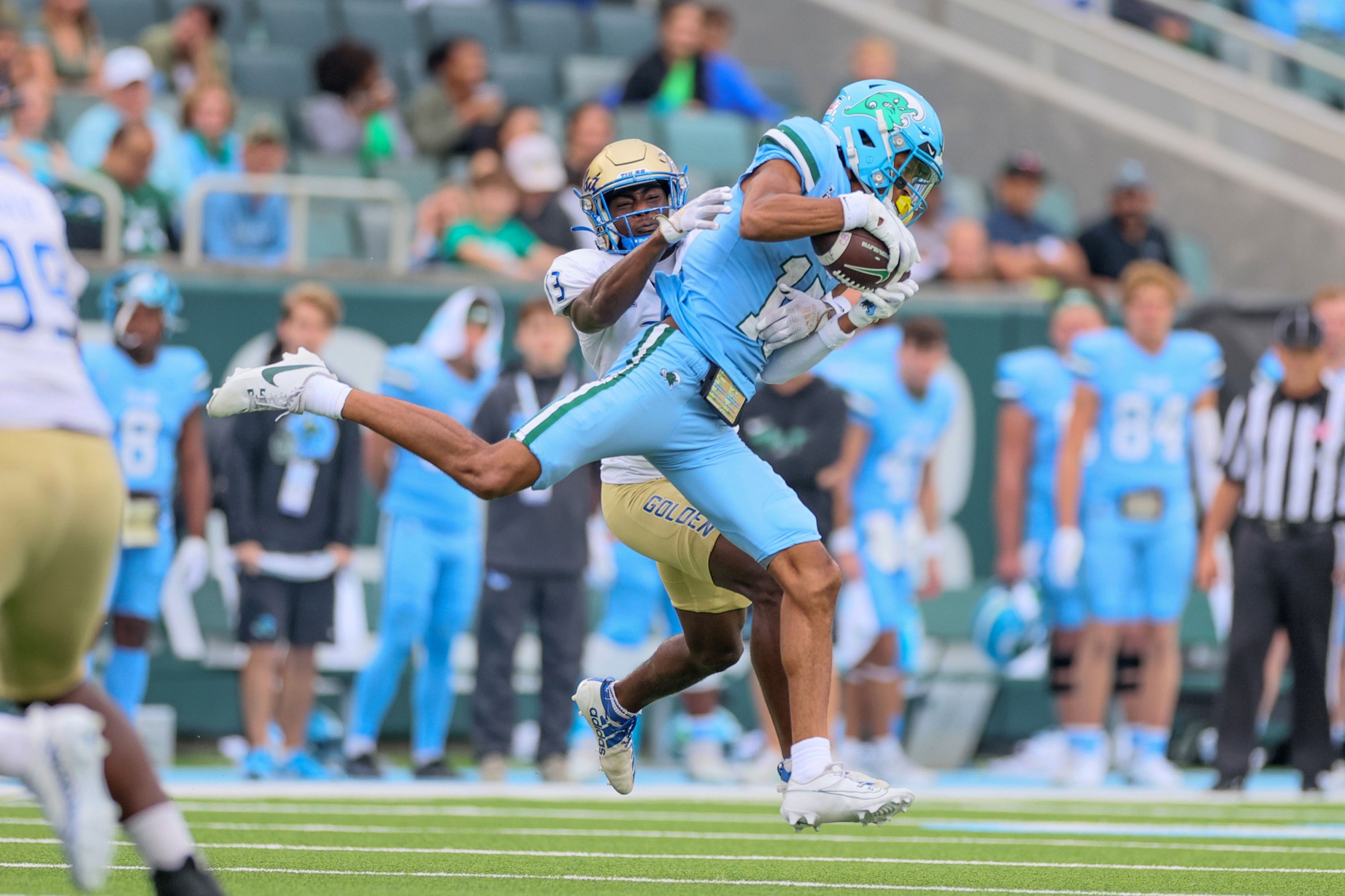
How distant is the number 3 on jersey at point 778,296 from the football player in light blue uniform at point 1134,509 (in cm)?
467

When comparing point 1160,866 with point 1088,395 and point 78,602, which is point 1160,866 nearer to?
point 78,602

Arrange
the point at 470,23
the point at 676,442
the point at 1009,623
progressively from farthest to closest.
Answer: the point at 470,23
the point at 1009,623
the point at 676,442

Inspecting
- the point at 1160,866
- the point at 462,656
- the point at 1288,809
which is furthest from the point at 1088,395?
the point at 1160,866

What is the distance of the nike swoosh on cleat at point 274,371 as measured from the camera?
5.24m

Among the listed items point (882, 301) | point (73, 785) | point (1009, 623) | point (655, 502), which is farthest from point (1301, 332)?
→ point (73, 785)

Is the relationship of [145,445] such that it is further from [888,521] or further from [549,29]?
[549,29]

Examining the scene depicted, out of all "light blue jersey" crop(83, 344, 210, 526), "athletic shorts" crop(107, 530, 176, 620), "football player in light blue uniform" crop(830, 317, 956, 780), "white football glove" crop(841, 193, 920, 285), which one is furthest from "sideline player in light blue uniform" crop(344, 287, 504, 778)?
"white football glove" crop(841, 193, 920, 285)

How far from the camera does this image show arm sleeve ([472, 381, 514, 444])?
908 centimetres

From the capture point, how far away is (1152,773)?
9.52 metres

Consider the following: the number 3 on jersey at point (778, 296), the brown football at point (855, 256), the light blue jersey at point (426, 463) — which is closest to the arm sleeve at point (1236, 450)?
the light blue jersey at point (426, 463)

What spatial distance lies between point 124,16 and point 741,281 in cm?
905

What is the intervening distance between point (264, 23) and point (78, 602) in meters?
10.7

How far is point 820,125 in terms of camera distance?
17.7 ft

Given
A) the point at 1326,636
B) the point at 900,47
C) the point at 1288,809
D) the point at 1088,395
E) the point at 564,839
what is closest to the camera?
the point at 564,839
